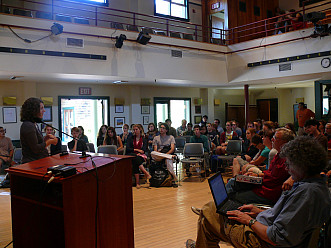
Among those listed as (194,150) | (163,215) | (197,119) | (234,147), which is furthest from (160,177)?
(197,119)

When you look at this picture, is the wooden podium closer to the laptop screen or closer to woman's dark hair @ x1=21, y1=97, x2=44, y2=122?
woman's dark hair @ x1=21, y1=97, x2=44, y2=122

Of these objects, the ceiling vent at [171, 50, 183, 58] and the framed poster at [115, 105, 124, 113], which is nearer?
the ceiling vent at [171, 50, 183, 58]

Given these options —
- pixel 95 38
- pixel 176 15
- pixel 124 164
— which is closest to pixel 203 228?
pixel 124 164

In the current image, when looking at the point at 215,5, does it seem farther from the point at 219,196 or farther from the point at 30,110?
the point at 219,196

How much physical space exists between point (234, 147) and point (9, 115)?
6.37 meters

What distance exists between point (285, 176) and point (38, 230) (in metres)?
2.21

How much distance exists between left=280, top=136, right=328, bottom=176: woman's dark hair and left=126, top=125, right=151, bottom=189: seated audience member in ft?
15.3

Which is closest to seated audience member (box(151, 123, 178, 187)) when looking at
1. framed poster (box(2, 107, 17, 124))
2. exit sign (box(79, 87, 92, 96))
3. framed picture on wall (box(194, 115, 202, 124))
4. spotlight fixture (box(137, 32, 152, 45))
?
spotlight fixture (box(137, 32, 152, 45))

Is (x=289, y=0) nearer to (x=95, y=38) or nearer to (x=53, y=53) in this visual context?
(x=95, y=38)

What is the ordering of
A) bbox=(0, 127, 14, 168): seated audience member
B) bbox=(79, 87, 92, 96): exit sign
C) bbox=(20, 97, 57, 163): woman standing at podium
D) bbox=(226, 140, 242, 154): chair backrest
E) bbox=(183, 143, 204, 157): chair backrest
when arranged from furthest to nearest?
bbox=(79, 87, 92, 96): exit sign < bbox=(226, 140, 242, 154): chair backrest < bbox=(183, 143, 204, 157): chair backrest < bbox=(0, 127, 14, 168): seated audience member < bbox=(20, 97, 57, 163): woman standing at podium

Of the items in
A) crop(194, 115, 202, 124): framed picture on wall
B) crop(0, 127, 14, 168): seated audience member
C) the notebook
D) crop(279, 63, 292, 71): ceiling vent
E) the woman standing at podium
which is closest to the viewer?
the notebook

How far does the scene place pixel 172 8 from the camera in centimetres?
1199

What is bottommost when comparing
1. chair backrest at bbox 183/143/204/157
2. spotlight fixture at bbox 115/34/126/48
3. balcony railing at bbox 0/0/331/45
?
chair backrest at bbox 183/143/204/157

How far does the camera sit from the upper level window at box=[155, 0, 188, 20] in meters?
11.6
